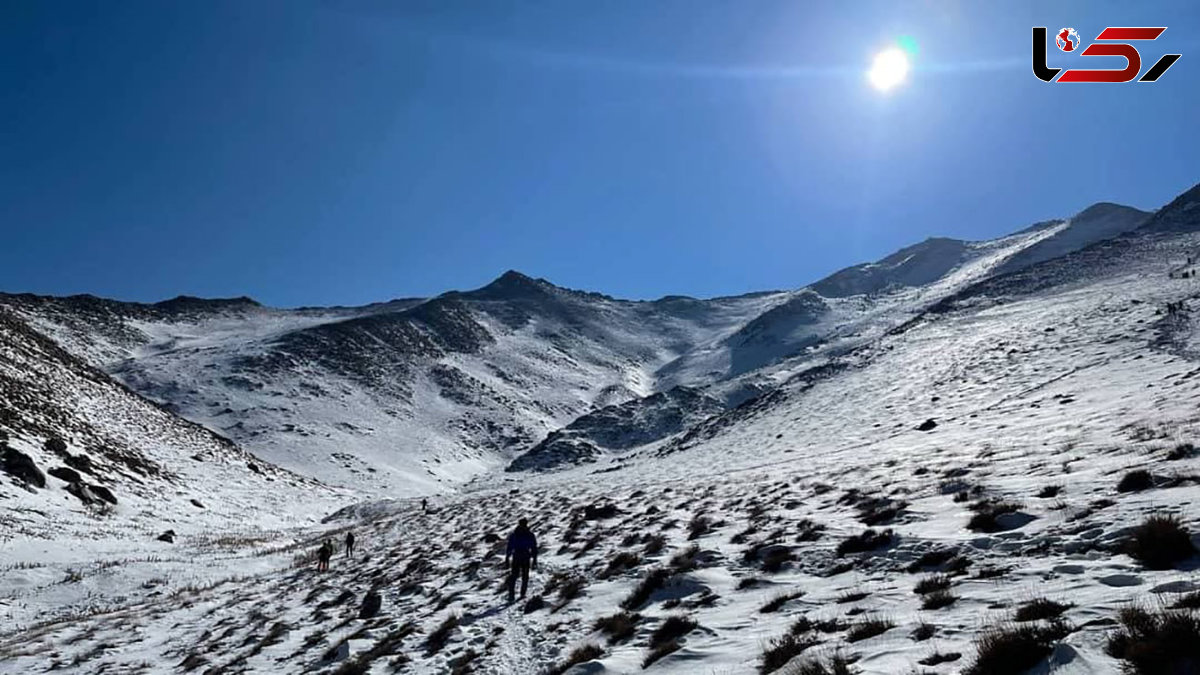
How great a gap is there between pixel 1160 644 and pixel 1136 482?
6872 millimetres

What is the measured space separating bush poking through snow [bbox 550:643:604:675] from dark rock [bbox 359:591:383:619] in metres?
7.12

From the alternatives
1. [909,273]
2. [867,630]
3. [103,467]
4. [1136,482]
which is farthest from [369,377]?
[909,273]

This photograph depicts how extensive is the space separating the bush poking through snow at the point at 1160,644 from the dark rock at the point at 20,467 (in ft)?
141

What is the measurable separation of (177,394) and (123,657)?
256ft

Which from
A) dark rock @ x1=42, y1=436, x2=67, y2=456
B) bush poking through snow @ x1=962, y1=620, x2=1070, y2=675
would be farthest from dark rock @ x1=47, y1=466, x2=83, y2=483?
bush poking through snow @ x1=962, y1=620, x2=1070, y2=675

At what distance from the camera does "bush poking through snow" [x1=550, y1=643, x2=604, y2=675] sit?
334 inches

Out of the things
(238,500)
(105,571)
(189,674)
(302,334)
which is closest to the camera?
(189,674)

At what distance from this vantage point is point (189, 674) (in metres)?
12.5

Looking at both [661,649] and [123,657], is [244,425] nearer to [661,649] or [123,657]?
[123,657]

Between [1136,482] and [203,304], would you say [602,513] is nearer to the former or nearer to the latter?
[1136,482]

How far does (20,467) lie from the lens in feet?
107

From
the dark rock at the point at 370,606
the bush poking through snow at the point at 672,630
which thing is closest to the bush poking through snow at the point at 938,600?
the bush poking through snow at the point at 672,630

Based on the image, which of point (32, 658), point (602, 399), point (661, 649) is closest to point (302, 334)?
point (602, 399)

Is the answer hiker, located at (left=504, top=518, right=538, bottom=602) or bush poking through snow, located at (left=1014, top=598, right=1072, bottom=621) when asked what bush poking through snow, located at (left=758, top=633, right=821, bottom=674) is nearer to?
bush poking through snow, located at (left=1014, top=598, right=1072, bottom=621)
